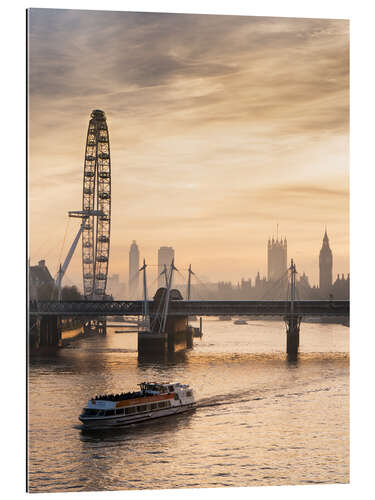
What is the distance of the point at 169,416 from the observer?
2062 cm

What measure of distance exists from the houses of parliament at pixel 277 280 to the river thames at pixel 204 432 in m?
2.39

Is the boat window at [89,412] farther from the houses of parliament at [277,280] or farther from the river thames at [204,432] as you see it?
the houses of parliament at [277,280]

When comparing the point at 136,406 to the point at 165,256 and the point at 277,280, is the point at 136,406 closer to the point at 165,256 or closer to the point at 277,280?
the point at 165,256

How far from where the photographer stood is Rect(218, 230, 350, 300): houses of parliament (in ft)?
53.7

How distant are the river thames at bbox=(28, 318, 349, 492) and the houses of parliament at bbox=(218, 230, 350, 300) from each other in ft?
7.84

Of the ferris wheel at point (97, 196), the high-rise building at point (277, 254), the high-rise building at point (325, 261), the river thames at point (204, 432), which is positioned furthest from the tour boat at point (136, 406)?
the high-rise building at point (325, 261)

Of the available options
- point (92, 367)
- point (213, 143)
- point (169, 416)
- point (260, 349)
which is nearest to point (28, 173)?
point (213, 143)

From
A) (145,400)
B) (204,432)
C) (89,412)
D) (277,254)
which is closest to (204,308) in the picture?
(145,400)

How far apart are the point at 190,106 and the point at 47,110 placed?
2.73 meters

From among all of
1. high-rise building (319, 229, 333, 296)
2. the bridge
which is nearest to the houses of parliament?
high-rise building (319, 229, 333, 296)

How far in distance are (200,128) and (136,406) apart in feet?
24.2

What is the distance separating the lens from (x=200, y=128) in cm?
1603

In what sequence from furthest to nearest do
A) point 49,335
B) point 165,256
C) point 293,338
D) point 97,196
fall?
1. point 293,338
2. point 49,335
3. point 97,196
4. point 165,256

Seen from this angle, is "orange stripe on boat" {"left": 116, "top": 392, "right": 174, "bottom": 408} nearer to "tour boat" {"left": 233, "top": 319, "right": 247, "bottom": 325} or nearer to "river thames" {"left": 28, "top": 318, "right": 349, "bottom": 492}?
"river thames" {"left": 28, "top": 318, "right": 349, "bottom": 492}
